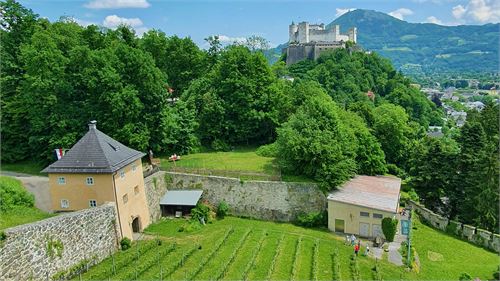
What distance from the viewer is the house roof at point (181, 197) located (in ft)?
90.2

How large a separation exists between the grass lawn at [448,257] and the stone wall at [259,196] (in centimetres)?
670

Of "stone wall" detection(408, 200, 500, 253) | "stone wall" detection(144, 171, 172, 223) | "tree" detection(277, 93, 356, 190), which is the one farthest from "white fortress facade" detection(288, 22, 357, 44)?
"stone wall" detection(144, 171, 172, 223)

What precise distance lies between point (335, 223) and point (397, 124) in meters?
17.3

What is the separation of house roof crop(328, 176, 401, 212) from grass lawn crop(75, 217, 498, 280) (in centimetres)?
261

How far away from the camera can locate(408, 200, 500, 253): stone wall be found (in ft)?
83.3

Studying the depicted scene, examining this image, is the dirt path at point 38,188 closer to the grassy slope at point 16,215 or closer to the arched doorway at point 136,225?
the grassy slope at point 16,215

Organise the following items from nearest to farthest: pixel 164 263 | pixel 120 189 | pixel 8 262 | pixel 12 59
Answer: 1. pixel 8 262
2. pixel 164 263
3. pixel 120 189
4. pixel 12 59

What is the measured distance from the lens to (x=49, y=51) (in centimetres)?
2989

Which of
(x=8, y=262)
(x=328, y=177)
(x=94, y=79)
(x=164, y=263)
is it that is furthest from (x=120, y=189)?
(x=328, y=177)

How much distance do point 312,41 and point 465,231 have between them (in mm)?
72513

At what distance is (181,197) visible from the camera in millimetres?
28125

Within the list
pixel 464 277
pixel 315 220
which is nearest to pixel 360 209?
pixel 315 220

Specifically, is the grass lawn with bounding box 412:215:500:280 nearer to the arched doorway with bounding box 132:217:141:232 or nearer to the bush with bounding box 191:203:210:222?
the bush with bounding box 191:203:210:222

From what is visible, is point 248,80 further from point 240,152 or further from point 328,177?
point 328,177
